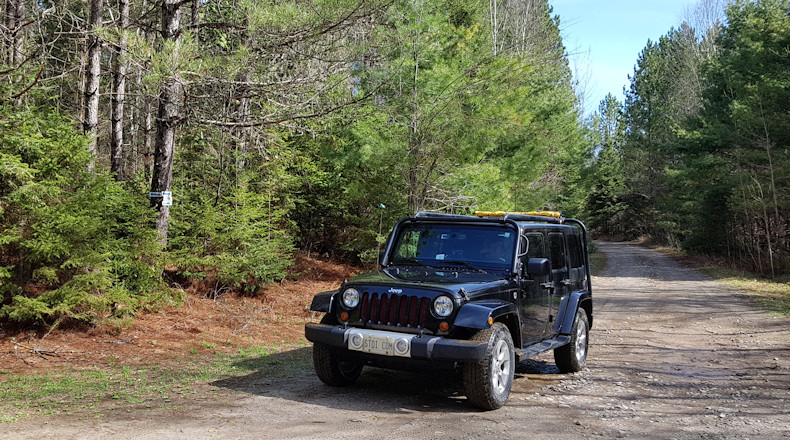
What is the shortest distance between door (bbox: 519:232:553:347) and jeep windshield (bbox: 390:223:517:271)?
28 cm

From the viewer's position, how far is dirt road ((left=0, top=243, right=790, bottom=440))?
527cm

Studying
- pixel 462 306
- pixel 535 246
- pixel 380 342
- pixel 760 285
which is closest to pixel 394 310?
pixel 380 342

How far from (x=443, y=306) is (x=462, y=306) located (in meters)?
0.18

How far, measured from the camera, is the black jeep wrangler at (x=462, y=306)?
19.2 ft

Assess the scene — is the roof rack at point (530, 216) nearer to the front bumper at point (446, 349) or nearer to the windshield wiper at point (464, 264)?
the windshield wiper at point (464, 264)

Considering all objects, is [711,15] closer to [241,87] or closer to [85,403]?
[241,87]

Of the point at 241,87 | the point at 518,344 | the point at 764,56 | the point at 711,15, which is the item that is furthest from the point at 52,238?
the point at 711,15

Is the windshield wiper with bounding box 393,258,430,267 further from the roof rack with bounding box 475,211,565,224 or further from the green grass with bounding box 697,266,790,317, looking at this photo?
the green grass with bounding box 697,266,790,317

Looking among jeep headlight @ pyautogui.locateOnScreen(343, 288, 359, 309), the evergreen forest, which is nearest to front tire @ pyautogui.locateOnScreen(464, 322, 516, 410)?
jeep headlight @ pyautogui.locateOnScreen(343, 288, 359, 309)

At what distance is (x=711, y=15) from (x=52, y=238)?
47845mm

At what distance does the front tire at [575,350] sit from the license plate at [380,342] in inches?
117

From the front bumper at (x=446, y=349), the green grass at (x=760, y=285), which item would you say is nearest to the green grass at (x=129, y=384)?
the front bumper at (x=446, y=349)

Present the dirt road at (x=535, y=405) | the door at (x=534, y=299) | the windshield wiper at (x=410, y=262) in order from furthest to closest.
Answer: the windshield wiper at (x=410, y=262) < the door at (x=534, y=299) < the dirt road at (x=535, y=405)

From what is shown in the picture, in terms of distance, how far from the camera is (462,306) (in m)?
5.93
